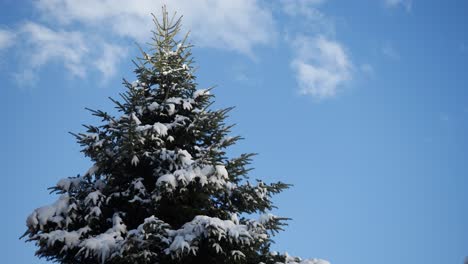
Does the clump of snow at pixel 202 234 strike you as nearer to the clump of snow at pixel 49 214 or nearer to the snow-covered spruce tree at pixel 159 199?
the snow-covered spruce tree at pixel 159 199

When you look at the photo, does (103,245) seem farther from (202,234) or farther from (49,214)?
(202,234)

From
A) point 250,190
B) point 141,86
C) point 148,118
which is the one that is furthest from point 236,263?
point 141,86

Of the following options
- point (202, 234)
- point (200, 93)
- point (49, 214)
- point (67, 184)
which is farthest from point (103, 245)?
point (200, 93)

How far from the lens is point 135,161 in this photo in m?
9.16

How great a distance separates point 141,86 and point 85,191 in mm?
3505

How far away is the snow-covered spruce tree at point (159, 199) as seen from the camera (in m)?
7.65

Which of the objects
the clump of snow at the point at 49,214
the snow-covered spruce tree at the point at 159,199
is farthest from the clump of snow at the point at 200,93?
the clump of snow at the point at 49,214

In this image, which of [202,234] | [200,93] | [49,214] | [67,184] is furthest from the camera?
[200,93]

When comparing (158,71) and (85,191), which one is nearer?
(85,191)

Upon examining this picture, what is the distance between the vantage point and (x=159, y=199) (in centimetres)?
865

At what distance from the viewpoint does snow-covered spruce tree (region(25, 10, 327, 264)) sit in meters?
7.65

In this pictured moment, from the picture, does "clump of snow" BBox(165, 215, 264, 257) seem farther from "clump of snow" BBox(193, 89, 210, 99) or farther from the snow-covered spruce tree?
"clump of snow" BBox(193, 89, 210, 99)

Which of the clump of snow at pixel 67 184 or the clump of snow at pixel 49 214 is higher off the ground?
the clump of snow at pixel 67 184

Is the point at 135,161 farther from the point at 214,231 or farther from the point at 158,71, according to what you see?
the point at 158,71
